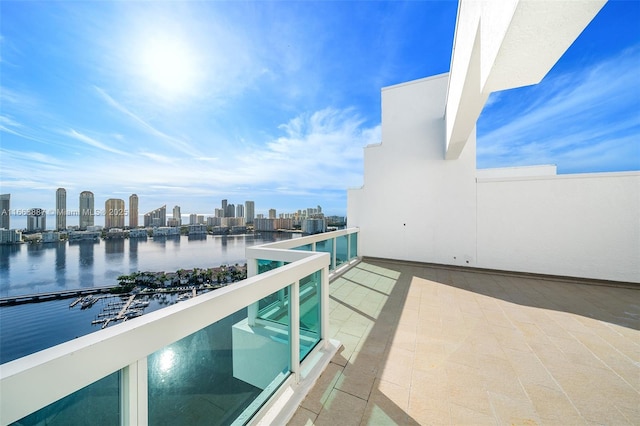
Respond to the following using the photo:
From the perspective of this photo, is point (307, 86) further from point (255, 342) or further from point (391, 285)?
point (255, 342)

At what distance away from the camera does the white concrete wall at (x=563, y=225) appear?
174 inches

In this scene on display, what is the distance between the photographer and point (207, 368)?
1290mm

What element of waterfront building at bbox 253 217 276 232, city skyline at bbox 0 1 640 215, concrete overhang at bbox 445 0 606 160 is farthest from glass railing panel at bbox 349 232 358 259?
waterfront building at bbox 253 217 276 232

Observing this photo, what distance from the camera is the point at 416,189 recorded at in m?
6.07

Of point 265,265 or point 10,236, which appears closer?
point 265,265

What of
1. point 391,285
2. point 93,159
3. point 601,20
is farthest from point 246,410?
point 93,159

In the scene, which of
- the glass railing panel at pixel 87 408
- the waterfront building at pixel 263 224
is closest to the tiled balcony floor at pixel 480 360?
the glass railing panel at pixel 87 408

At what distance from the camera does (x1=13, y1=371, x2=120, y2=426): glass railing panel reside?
0.65 m

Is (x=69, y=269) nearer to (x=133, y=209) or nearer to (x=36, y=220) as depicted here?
(x=36, y=220)

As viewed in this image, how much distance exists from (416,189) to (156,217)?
34.6 m

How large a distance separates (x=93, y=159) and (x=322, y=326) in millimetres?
33048

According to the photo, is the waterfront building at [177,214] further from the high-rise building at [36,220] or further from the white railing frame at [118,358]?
the white railing frame at [118,358]

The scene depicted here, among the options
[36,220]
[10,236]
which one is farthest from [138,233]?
[10,236]

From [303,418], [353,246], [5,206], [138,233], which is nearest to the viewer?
[303,418]
